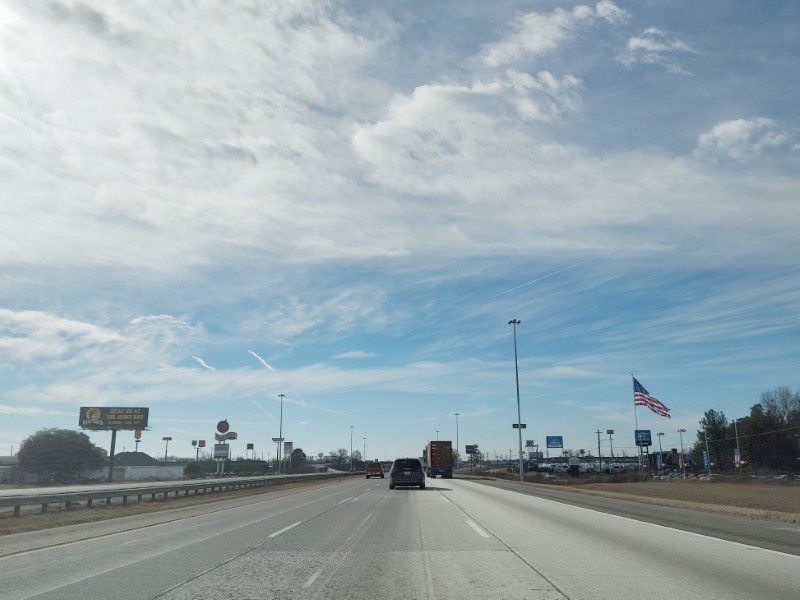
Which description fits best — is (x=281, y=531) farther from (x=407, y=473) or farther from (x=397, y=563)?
(x=407, y=473)

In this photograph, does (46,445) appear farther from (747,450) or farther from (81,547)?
(747,450)

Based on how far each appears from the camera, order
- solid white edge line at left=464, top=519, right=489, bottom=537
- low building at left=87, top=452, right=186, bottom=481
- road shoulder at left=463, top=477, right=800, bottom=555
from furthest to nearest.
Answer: low building at left=87, top=452, right=186, bottom=481
solid white edge line at left=464, top=519, right=489, bottom=537
road shoulder at left=463, top=477, right=800, bottom=555

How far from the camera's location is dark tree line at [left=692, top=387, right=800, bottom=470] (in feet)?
358

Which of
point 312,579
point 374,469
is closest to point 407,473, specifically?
point 312,579

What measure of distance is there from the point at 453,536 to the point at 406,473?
2769 centimetres

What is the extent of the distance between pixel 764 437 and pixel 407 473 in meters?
95.3

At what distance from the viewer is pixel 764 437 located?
364ft

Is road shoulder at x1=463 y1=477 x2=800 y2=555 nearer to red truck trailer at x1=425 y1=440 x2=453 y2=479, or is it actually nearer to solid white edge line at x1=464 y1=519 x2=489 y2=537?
solid white edge line at x1=464 y1=519 x2=489 y2=537

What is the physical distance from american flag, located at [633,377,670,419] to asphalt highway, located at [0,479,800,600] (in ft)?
130

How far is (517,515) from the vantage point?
20141 millimetres

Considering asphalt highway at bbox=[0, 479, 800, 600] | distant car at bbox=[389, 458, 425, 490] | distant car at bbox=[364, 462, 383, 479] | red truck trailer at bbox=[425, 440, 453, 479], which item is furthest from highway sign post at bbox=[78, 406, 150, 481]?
asphalt highway at bbox=[0, 479, 800, 600]

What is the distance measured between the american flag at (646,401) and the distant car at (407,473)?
77.5 feet

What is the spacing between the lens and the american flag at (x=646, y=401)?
5369cm

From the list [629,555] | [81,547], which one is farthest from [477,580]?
[81,547]
